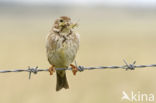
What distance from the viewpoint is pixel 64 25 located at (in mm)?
7609

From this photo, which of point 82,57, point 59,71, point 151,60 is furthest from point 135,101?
point 82,57

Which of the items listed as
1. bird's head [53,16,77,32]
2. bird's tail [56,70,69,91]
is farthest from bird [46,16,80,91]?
bird's tail [56,70,69,91]

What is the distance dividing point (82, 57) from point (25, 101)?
5.29 metres

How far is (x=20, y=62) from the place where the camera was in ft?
43.5

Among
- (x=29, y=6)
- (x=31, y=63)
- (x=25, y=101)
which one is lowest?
(x=25, y=101)

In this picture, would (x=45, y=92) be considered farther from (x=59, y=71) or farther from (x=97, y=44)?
(x=97, y=44)

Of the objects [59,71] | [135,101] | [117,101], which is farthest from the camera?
[117,101]

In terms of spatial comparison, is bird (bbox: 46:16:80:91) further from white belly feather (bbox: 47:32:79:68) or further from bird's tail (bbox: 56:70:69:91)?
bird's tail (bbox: 56:70:69:91)

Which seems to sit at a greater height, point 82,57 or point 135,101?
point 82,57

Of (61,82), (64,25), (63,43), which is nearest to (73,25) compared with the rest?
(64,25)

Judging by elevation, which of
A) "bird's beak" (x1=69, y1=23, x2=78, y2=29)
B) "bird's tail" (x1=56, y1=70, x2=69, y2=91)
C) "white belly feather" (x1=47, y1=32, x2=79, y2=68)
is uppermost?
"bird's beak" (x1=69, y1=23, x2=78, y2=29)

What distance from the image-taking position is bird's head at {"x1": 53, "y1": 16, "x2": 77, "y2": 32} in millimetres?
7586

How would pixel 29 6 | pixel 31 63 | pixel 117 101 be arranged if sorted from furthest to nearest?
pixel 29 6 → pixel 31 63 → pixel 117 101

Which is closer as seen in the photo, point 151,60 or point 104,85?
point 104,85
